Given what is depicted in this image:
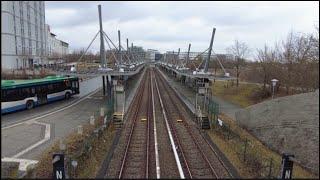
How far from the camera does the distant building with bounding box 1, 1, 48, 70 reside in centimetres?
7346

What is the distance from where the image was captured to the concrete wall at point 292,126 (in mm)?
15727

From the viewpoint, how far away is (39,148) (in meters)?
18.8

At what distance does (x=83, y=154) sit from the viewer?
16.2m

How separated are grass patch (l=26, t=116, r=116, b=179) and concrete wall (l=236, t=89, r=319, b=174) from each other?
29.0 ft

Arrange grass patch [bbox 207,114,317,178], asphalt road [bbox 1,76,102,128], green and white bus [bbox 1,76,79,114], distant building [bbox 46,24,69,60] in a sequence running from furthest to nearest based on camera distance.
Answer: distant building [bbox 46,24,69,60]
green and white bus [bbox 1,76,79,114]
asphalt road [bbox 1,76,102,128]
grass patch [bbox 207,114,317,178]

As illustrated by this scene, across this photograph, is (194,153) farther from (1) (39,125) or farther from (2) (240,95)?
(2) (240,95)

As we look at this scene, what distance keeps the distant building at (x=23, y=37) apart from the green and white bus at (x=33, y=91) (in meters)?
33.1

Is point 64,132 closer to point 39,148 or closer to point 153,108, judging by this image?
point 39,148

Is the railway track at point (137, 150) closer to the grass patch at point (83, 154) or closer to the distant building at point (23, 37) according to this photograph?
the grass patch at point (83, 154)

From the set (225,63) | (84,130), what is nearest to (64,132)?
(84,130)

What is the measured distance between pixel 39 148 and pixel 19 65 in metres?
68.9

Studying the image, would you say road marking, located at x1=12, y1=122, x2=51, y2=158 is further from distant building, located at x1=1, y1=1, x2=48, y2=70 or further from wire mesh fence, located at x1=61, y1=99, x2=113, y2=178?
distant building, located at x1=1, y1=1, x2=48, y2=70

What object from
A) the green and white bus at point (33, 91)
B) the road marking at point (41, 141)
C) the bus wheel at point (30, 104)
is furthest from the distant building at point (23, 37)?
the road marking at point (41, 141)

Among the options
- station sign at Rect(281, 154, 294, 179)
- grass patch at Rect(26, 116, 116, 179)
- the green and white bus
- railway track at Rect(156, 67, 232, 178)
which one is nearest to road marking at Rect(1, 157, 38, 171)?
grass patch at Rect(26, 116, 116, 179)
